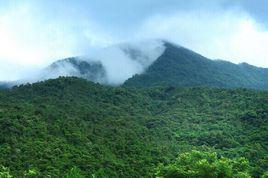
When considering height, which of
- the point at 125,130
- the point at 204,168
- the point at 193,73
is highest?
the point at 193,73

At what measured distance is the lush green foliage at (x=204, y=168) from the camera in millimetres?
37156

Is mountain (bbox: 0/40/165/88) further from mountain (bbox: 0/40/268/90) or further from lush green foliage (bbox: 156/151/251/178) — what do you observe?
lush green foliage (bbox: 156/151/251/178)

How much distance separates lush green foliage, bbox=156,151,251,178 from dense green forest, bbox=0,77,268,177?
0.07 m

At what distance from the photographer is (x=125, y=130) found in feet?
246

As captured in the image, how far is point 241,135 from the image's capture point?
76.4 meters

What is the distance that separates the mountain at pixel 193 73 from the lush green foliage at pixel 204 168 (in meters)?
82.0

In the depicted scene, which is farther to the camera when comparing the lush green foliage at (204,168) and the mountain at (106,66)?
the mountain at (106,66)

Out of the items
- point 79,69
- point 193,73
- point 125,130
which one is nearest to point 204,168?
point 125,130

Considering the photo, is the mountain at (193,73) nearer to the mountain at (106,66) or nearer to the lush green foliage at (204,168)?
the mountain at (106,66)

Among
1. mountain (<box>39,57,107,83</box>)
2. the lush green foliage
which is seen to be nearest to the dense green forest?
the lush green foliage

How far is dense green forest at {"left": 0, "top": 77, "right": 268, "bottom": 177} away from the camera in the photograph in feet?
190

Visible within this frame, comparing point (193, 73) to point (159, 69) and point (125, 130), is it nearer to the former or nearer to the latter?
point (159, 69)

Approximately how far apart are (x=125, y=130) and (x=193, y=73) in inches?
2544

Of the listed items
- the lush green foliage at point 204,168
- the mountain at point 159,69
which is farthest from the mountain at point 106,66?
the lush green foliage at point 204,168
